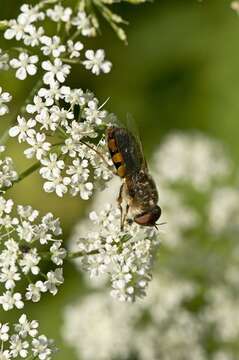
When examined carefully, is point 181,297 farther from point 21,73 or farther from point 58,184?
point 21,73

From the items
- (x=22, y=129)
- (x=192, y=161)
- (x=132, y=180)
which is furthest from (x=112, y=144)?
(x=192, y=161)

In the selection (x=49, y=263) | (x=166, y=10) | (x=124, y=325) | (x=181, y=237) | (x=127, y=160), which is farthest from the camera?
(x=166, y=10)

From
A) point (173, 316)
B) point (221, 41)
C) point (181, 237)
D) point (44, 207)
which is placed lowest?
point (173, 316)

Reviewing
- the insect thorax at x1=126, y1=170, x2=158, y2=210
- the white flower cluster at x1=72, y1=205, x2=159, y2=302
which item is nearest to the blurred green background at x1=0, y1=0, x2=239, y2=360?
the insect thorax at x1=126, y1=170, x2=158, y2=210

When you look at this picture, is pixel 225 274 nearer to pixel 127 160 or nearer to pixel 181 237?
pixel 181 237

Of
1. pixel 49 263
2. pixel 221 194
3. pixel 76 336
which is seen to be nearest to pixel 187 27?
pixel 221 194

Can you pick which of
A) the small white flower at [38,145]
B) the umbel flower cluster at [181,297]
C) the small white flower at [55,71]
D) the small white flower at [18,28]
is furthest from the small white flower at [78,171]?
the umbel flower cluster at [181,297]
